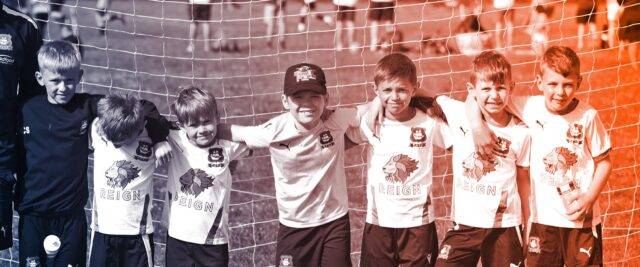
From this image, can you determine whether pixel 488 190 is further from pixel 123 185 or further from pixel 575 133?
pixel 123 185

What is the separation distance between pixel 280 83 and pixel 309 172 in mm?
5658

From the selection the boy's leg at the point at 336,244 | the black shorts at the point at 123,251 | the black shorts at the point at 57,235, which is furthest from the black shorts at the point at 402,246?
the black shorts at the point at 57,235

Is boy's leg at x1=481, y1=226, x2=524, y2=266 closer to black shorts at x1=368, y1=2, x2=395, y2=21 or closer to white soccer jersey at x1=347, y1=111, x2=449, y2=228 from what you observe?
white soccer jersey at x1=347, y1=111, x2=449, y2=228

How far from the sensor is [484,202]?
343 centimetres

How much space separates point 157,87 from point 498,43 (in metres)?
3.61

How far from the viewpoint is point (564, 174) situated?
3.48 meters

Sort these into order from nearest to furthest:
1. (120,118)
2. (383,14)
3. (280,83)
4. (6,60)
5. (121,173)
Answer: (120,118)
(121,173)
(6,60)
(280,83)
(383,14)

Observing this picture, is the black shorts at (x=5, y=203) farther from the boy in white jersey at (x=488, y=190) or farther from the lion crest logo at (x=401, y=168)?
the boy in white jersey at (x=488, y=190)

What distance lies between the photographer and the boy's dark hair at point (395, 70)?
3.38m

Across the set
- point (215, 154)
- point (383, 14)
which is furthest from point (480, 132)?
point (383, 14)

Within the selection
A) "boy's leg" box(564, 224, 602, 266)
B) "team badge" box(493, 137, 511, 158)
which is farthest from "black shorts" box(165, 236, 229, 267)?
"boy's leg" box(564, 224, 602, 266)

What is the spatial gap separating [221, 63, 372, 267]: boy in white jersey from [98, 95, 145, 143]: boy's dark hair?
1.12 feet

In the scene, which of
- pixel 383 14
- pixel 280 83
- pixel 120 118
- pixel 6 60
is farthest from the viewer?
pixel 383 14

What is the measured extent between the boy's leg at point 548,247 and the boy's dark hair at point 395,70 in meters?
0.80
